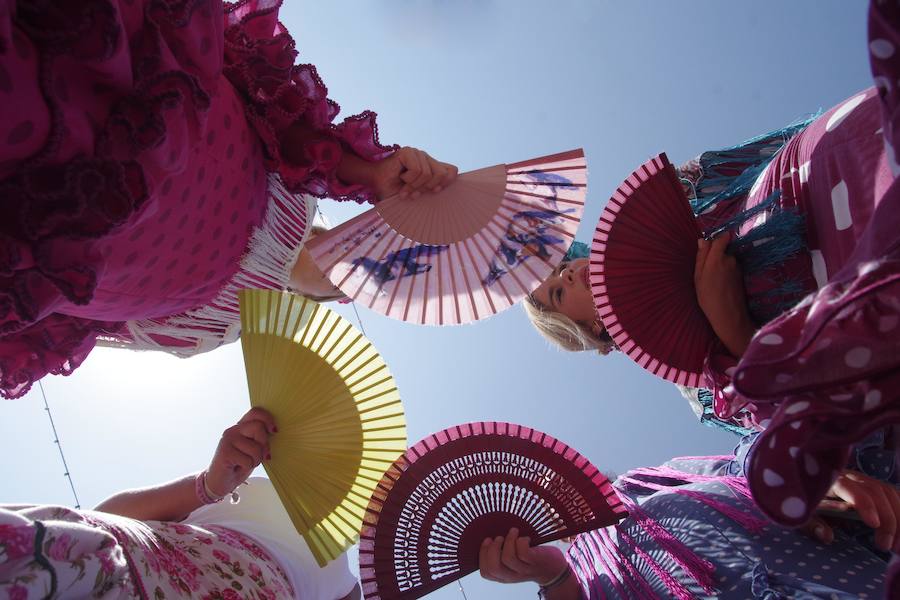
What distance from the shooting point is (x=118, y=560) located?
0.96 metres

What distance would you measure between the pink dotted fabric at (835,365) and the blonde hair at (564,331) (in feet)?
4.54

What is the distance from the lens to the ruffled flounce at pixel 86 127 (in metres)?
0.70

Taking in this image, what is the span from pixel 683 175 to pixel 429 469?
98 centimetres

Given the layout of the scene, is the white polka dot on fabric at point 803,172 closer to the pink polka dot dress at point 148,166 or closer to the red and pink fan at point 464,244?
the red and pink fan at point 464,244

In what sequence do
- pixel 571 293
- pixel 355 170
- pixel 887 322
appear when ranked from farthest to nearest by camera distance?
pixel 571 293, pixel 355 170, pixel 887 322

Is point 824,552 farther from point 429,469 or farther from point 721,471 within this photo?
point 429,469

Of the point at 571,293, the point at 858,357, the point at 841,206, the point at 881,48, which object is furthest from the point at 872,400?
the point at 571,293

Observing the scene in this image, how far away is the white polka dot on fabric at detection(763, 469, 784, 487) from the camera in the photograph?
607mm

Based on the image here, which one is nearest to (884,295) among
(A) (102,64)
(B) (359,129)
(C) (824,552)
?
(C) (824,552)

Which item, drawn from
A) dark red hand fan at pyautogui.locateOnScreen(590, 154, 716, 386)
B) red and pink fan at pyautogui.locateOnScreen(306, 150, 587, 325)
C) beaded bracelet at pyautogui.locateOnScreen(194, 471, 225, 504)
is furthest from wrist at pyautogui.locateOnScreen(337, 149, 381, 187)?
beaded bracelet at pyautogui.locateOnScreen(194, 471, 225, 504)

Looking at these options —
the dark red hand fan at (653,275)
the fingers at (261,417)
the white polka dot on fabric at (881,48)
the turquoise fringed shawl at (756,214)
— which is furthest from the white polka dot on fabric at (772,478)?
the fingers at (261,417)

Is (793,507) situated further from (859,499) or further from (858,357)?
(859,499)

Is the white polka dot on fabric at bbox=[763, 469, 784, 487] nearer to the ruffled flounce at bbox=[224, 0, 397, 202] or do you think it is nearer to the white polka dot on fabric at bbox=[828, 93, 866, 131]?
the white polka dot on fabric at bbox=[828, 93, 866, 131]

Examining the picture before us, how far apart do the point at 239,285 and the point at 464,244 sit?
552 mm
